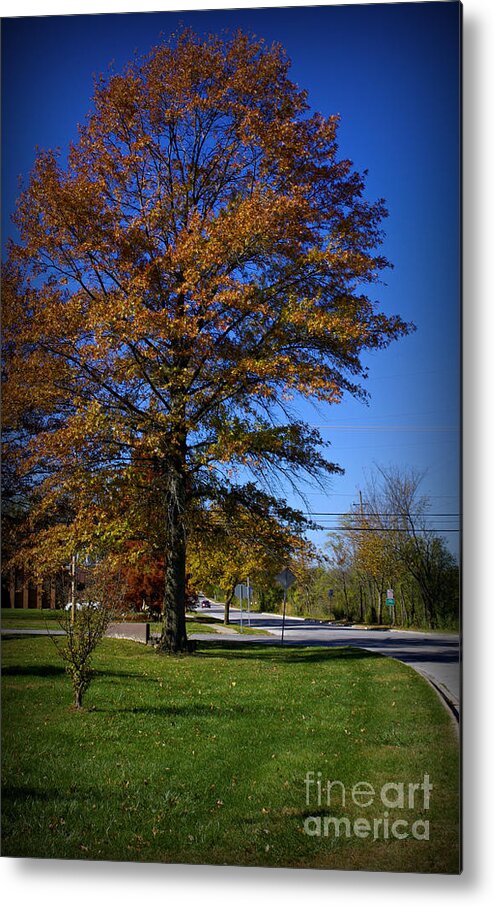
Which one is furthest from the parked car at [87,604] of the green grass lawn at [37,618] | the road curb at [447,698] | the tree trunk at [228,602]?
the road curb at [447,698]

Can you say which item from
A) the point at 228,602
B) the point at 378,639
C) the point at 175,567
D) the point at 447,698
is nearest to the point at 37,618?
the point at 175,567

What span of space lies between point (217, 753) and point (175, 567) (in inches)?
35.3

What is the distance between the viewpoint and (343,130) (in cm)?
485

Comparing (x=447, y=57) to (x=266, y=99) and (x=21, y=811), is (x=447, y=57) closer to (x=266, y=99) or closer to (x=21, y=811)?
(x=266, y=99)

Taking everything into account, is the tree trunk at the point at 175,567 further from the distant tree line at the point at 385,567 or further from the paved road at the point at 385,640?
the distant tree line at the point at 385,567

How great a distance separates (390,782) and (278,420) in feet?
5.73

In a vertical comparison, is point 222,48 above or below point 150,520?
above

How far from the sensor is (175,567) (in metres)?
4.93

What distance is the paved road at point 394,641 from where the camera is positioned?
4512 millimetres

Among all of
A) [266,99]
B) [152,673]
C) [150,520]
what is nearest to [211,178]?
[266,99]

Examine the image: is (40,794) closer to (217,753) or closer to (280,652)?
(217,753)

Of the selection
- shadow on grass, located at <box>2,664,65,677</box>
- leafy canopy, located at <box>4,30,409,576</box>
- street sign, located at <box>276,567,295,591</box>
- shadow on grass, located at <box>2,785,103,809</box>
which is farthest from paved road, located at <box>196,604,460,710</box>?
shadow on grass, located at <box>2,785,103,809</box>

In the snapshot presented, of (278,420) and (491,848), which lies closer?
(491,848)

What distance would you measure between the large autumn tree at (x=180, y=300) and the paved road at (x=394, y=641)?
51cm
